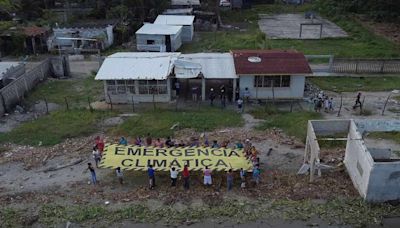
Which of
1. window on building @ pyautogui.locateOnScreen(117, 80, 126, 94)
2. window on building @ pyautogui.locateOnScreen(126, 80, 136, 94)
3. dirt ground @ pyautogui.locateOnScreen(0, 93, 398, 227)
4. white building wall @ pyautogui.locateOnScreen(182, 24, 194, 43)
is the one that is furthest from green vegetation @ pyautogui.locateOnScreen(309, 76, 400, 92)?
white building wall @ pyautogui.locateOnScreen(182, 24, 194, 43)

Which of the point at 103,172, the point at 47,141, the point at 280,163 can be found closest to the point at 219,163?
the point at 280,163

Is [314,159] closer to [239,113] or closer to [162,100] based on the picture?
[239,113]

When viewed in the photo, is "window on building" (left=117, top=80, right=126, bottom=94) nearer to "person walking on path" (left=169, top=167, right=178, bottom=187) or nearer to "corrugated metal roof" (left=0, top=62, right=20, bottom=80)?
"corrugated metal roof" (left=0, top=62, right=20, bottom=80)

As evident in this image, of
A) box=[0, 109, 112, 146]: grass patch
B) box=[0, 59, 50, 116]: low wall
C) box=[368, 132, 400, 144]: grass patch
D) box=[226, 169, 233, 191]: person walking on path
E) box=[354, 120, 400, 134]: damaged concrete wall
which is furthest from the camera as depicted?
box=[0, 59, 50, 116]: low wall

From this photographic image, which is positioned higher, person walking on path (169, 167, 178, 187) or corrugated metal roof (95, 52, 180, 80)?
corrugated metal roof (95, 52, 180, 80)

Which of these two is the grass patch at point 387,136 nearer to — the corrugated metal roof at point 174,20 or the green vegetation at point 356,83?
the green vegetation at point 356,83

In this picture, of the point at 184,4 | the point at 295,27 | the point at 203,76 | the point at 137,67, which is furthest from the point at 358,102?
the point at 184,4
